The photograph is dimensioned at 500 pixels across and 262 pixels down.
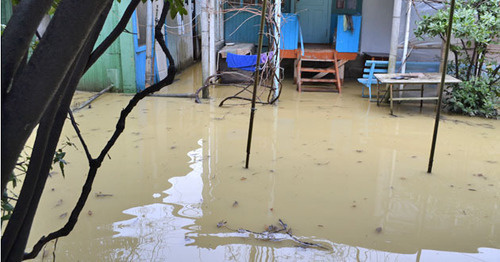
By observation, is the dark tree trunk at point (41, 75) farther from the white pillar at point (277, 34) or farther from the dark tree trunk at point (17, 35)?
the white pillar at point (277, 34)

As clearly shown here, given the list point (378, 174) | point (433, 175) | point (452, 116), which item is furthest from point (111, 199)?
point (452, 116)

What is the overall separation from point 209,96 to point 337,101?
262 cm

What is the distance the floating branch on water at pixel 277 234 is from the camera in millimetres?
3777

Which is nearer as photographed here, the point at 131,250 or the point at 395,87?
the point at 131,250

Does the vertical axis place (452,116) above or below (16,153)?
below

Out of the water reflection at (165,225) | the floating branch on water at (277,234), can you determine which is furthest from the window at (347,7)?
the floating branch on water at (277,234)

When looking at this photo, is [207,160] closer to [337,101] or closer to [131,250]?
[131,250]

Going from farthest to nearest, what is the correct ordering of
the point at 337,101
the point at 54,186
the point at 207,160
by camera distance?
the point at 337,101, the point at 207,160, the point at 54,186

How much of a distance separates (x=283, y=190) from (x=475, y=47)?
17.7ft

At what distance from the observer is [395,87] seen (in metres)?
9.83

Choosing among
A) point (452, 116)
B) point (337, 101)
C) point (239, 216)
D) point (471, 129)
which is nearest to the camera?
point (239, 216)

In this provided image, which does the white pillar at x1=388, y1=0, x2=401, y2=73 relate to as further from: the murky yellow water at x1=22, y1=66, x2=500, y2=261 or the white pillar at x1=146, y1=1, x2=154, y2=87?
the white pillar at x1=146, y1=1, x2=154, y2=87

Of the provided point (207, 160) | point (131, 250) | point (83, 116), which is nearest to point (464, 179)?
point (207, 160)

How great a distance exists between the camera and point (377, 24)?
11.2 meters
